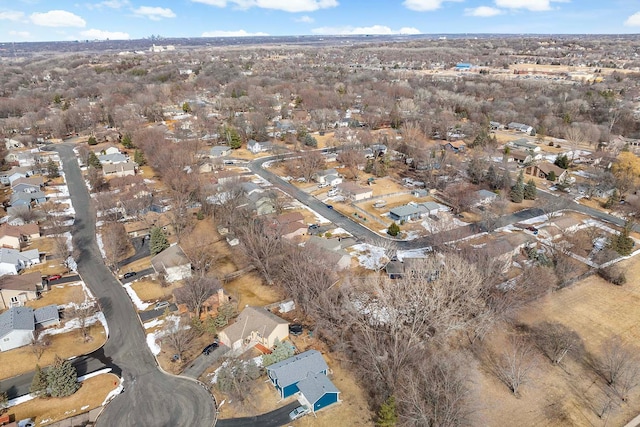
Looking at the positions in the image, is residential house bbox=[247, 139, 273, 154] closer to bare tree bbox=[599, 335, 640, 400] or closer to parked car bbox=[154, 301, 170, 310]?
parked car bbox=[154, 301, 170, 310]

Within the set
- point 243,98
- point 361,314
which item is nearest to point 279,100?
point 243,98

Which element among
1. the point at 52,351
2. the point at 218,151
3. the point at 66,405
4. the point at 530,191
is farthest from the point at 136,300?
the point at 530,191

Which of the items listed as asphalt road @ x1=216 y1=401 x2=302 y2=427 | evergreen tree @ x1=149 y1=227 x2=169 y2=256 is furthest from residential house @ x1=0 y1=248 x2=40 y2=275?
asphalt road @ x1=216 y1=401 x2=302 y2=427

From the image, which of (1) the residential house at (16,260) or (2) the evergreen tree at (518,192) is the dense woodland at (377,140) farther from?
(1) the residential house at (16,260)

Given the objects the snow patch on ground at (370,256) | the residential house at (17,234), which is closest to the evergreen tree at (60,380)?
the residential house at (17,234)

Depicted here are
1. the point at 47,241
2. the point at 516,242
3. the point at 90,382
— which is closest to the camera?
the point at 90,382

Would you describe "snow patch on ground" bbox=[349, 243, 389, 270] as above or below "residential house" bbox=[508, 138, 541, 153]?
below

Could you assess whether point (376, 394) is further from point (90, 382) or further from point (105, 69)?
point (105, 69)

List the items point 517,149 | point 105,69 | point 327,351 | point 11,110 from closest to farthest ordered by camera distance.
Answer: point 327,351, point 517,149, point 11,110, point 105,69
